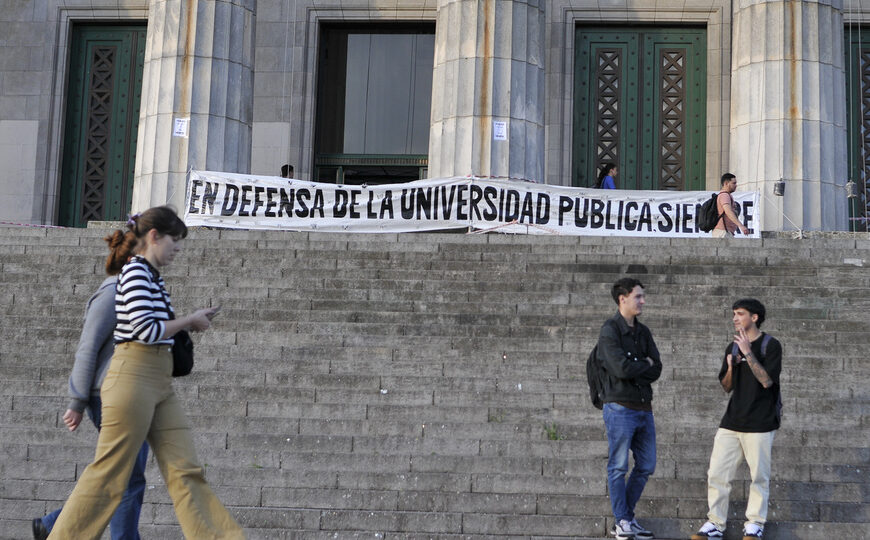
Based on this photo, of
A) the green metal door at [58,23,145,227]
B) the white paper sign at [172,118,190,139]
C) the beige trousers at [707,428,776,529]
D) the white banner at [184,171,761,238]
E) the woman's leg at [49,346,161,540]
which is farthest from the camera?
the green metal door at [58,23,145,227]


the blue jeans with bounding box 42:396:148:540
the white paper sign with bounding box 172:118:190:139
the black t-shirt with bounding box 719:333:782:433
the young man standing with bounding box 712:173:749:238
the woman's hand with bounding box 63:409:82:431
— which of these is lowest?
the blue jeans with bounding box 42:396:148:540

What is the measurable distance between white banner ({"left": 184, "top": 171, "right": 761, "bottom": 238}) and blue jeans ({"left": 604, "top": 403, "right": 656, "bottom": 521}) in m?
9.09

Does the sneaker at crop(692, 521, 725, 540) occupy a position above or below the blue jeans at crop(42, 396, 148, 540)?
below

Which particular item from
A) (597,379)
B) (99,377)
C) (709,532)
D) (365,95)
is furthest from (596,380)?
(365,95)

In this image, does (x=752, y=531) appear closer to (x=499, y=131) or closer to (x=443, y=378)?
(x=443, y=378)

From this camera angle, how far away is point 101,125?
23391mm

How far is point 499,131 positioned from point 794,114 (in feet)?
14.7

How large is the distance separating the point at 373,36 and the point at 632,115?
522cm

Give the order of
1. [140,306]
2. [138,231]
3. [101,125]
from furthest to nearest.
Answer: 1. [101,125]
2. [138,231]
3. [140,306]

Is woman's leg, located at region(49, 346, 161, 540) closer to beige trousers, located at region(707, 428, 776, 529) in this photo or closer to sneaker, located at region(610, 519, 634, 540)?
sneaker, located at region(610, 519, 634, 540)

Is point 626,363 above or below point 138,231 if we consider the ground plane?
below

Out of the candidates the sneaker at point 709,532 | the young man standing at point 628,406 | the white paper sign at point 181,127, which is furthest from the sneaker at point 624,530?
the white paper sign at point 181,127

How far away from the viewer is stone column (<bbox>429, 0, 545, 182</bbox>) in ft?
58.8

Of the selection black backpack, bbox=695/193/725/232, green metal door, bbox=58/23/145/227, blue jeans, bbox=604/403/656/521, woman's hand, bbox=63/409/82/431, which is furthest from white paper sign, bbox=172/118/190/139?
woman's hand, bbox=63/409/82/431
